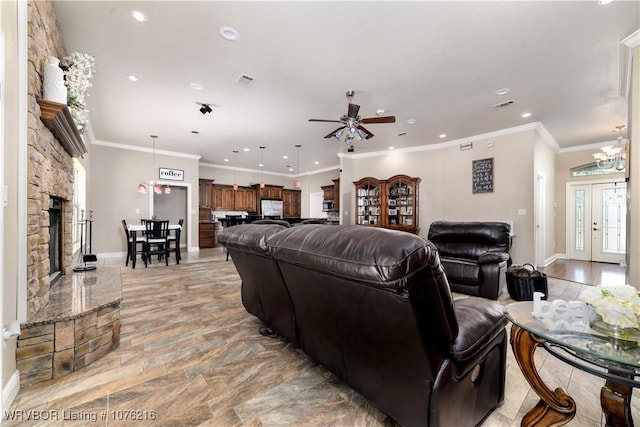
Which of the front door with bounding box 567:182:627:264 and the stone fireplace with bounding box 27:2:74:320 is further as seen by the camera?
the front door with bounding box 567:182:627:264

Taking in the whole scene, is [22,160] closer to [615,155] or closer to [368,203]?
[368,203]

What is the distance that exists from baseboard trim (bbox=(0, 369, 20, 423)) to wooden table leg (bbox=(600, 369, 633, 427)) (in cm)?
294

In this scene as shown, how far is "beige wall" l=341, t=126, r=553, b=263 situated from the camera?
513 centimetres

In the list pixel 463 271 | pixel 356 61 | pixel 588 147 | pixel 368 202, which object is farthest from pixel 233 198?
pixel 588 147

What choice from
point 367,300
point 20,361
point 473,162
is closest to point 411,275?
point 367,300

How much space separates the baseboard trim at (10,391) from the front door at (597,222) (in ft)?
31.2

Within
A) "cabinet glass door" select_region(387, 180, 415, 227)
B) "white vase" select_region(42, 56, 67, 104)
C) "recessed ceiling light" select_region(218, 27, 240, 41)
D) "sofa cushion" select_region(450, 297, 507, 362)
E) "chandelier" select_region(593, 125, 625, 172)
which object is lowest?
"sofa cushion" select_region(450, 297, 507, 362)

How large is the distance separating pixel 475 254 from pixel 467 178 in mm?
2560

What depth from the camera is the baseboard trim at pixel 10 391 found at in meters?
1.43

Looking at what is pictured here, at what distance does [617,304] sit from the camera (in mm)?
1139

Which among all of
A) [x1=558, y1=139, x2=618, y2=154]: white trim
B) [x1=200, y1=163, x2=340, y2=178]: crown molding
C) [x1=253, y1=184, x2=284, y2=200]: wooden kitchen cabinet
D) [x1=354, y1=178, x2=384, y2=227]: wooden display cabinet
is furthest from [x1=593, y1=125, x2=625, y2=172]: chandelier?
[x1=253, y1=184, x2=284, y2=200]: wooden kitchen cabinet

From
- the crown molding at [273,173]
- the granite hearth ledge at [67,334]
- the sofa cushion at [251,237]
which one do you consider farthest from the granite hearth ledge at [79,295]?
the crown molding at [273,173]

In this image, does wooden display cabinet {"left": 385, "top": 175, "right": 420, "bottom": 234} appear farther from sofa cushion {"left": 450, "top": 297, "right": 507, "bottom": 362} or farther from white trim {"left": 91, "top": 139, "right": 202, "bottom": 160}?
white trim {"left": 91, "top": 139, "right": 202, "bottom": 160}

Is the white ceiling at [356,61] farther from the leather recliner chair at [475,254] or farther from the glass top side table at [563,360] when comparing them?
the glass top side table at [563,360]
